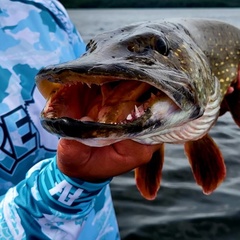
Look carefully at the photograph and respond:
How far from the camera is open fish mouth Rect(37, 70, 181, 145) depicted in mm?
1188

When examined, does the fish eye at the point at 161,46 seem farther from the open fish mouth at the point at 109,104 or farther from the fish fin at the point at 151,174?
the fish fin at the point at 151,174

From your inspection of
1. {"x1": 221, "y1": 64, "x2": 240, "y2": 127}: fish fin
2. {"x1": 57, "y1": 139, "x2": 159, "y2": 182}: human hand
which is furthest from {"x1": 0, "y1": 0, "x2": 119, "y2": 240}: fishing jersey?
{"x1": 221, "y1": 64, "x2": 240, "y2": 127}: fish fin

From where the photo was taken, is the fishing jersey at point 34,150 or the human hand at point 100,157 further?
the fishing jersey at point 34,150

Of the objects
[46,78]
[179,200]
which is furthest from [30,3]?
[179,200]

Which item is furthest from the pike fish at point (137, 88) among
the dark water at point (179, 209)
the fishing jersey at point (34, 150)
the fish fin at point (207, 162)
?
the dark water at point (179, 209)

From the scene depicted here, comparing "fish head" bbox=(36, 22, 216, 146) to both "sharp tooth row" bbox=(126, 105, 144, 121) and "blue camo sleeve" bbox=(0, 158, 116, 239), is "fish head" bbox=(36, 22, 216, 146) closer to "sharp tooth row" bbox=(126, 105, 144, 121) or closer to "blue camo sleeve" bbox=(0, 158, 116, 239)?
"sharp tooth row" bbox=(126, 105, 144, 121)

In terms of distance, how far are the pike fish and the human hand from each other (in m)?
0.04

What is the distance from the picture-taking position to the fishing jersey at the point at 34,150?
1663 mm

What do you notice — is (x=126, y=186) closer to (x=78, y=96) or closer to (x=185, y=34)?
(x=185, y=34)

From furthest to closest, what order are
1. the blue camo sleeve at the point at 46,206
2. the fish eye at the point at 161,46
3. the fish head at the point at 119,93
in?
the blue camo sleeve at the point at 46,206
the fish eye at the point at 161,46
the fish head at the point at 119,93

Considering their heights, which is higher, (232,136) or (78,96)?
(78,96)

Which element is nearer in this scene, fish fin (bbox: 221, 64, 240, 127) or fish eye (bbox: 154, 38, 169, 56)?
fish eye (bbox: 154, 38, 169, 56)

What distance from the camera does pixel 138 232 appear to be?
12.6ft

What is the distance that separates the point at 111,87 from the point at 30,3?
112 cm
